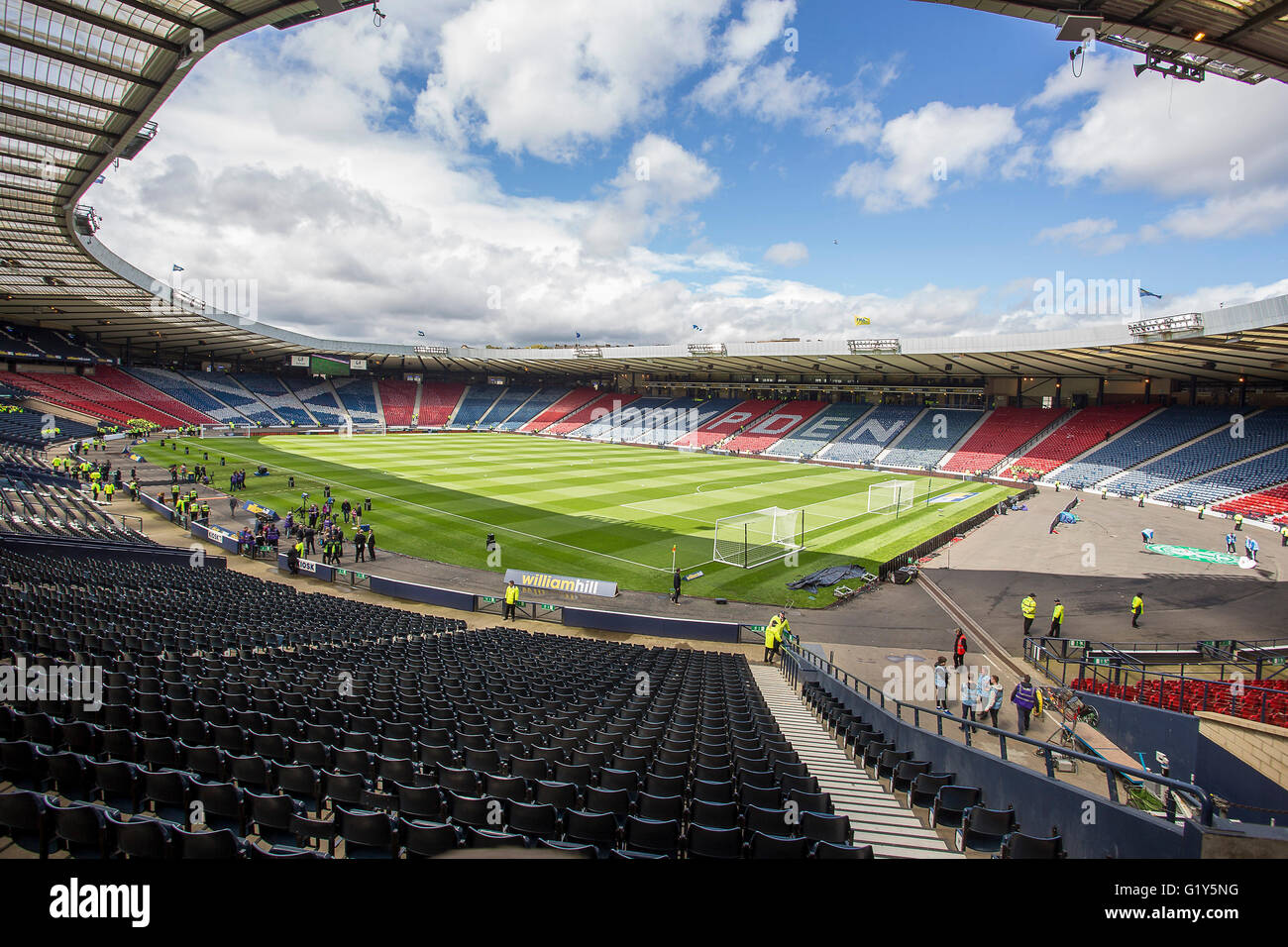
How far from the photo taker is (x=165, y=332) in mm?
73438

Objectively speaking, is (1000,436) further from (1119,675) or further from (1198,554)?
(1119,675)

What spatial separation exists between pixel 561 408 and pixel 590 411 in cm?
661

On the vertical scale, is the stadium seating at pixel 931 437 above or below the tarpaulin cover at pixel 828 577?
above

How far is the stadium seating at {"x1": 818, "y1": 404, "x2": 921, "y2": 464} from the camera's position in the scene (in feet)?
214

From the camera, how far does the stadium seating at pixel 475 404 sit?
322 feet

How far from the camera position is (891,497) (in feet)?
142

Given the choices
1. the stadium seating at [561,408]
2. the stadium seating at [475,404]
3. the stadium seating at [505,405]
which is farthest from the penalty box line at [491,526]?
the stadium seating at [505,405]

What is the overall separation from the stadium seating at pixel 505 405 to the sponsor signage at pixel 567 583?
77309 mm

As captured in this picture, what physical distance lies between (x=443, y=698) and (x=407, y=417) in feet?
306

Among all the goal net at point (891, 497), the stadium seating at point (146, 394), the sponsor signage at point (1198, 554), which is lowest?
the sponsor signage at point (1198, 554)

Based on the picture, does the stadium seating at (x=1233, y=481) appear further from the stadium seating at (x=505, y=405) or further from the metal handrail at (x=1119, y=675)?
the stadium seating at (x=505, y=405)
